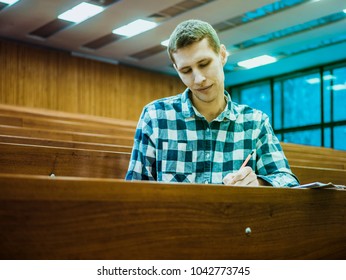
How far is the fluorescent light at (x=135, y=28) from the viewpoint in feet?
7.64

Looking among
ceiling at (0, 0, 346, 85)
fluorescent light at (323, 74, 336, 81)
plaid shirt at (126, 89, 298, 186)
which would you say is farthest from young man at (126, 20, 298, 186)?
fluorescent light at (323, 74, 336, 81)

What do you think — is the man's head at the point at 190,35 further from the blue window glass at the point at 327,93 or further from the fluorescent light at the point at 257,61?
the blue window glass at the point at 327,93

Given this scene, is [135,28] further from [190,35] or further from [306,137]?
[190,35]

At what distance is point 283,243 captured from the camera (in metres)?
0.35

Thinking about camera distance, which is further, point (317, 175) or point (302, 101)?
point (302, 101)

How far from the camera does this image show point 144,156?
0.53m

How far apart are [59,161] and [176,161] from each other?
148 millimetres

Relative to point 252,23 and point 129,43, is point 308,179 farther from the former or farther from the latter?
point 129,43

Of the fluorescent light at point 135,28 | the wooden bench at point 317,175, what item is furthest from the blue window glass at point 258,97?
the wooden bench at point 317,175

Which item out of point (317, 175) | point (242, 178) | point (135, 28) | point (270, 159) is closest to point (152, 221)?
point (242, 178)

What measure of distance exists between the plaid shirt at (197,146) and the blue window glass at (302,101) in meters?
2.53

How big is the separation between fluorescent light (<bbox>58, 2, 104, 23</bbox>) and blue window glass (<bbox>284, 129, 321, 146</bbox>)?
1513 mm

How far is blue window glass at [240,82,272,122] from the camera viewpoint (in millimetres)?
3215

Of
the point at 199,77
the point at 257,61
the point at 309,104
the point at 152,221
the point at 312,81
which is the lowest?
the point at 152,221
